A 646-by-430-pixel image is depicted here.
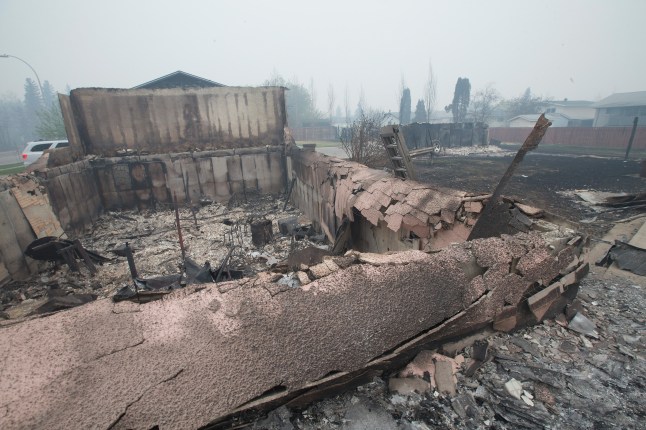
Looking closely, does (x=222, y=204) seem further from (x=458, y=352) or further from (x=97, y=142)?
(x=458, y=352)

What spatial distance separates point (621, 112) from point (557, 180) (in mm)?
36985

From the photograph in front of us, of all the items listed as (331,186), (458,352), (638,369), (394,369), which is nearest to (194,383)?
(394,369)

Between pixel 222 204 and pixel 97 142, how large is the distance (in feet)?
15.6

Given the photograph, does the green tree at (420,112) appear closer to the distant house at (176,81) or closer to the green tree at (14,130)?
the distant house at (176,81)

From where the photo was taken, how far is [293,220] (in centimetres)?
810

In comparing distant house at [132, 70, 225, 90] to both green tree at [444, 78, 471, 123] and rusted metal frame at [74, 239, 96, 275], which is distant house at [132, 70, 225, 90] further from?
green tree at [444, 78, 471, 123]

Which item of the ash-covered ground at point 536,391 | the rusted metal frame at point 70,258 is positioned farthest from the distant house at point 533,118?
the rusted metal frame at point 70,258

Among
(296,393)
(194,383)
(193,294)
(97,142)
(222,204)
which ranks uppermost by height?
(97,142)

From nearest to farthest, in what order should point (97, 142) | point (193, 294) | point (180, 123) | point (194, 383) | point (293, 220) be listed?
point (194, 383)
point (193, 294)
point (293, 220)
point (97, 142)
point (180, 123)

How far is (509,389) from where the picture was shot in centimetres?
213

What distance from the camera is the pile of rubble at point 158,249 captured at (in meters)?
5.02

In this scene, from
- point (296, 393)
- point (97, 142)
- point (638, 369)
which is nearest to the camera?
point (296, 393)

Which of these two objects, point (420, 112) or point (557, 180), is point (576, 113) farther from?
point (557, 180)

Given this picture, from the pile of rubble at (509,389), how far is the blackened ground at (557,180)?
17.7 ft
